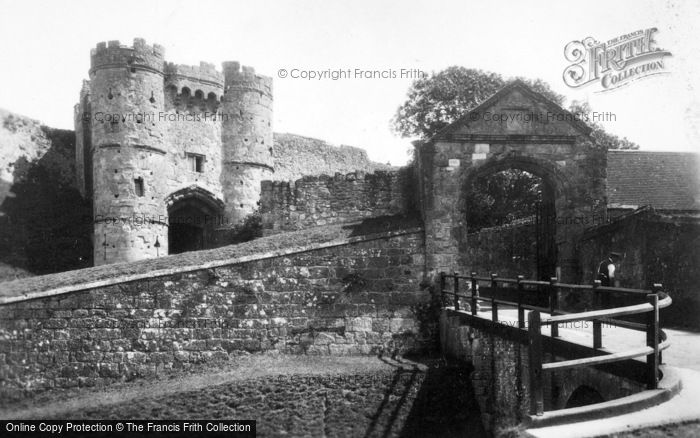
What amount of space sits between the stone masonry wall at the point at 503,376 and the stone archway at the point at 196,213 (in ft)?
48.8

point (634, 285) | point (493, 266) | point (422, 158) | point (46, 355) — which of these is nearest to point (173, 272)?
point (46, 355)

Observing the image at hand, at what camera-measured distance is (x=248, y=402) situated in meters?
9.36

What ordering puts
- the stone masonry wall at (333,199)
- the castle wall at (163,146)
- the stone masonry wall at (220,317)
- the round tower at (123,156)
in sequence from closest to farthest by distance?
the stone masonry wall at (220,317) < the stone masonry wall at (333,199) < the round tower at (123,156) < the castle wall at (163,146)

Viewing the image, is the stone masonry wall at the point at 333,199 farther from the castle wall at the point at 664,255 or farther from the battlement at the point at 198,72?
the battlement at the point at 198,72

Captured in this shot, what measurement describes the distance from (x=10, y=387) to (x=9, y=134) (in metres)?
17.1

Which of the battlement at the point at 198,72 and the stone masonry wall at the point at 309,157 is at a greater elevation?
the battlement at the point at 198,72

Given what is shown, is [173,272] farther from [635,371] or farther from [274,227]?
[635,371]

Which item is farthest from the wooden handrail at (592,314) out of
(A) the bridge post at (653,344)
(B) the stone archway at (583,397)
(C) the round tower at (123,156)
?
(C) the round tower at (123,156)

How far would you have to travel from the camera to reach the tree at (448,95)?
85.4 feet

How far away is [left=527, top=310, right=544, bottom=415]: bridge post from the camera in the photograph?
4.54 metres

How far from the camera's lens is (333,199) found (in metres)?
15.1

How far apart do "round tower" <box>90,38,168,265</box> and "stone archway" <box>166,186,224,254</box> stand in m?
1.80

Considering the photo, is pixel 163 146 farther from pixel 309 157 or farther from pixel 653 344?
pixel 653 344

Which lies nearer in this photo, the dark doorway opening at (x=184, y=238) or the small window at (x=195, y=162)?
the small window at (x=195, y=162)
